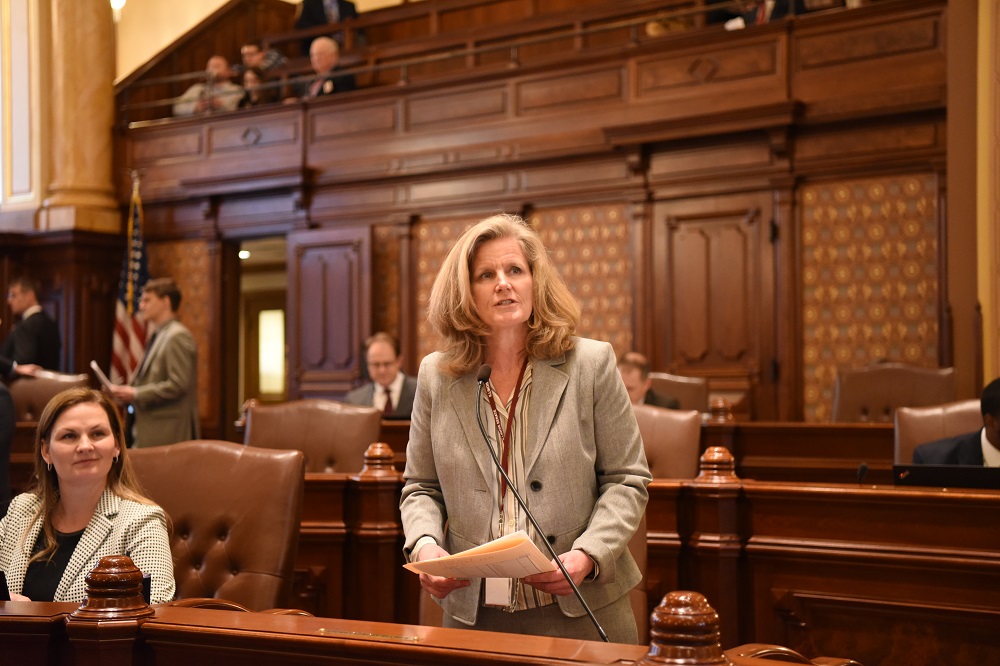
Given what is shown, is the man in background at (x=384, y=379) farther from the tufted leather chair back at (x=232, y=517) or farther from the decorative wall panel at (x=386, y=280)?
the tufted leather chair back at (x=232, y=517)

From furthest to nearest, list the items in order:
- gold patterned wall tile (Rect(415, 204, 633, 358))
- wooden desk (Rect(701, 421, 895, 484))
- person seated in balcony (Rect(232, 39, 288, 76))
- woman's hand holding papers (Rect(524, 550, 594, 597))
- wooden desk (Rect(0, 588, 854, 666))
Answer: person seated in balcony (Rect(232, 39, 288, 76)) → gold patterned wall tile (Rect(415, 204, 633, 358)) → wooden desk (Rect(701, 421, 895, 484)) → woman's hand holding papers (Rect(524, 550, 594, 597)) → wooden desk (Rect(0, 588, 854, 666))

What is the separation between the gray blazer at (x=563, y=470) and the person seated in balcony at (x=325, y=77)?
24.5ft

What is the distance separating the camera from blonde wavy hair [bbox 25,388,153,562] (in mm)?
2627

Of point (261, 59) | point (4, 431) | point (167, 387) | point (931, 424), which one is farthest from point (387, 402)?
point (261, 59)

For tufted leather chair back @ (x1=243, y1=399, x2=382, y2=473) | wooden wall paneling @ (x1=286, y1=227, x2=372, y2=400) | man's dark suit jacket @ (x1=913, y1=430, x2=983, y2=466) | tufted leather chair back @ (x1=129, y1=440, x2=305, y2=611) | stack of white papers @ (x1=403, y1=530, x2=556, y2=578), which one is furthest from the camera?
wooden wall paneling @ (x1=286, y1=227, x2=372, y2=400)

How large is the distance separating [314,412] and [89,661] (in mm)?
2725

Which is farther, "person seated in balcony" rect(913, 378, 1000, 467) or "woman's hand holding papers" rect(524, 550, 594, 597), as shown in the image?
"person seated in balcony" rect(913, 378, 1000, 467)

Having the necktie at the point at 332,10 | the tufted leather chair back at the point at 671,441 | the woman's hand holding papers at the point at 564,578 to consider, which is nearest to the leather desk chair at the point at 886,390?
the tufted leather chair back at the point at 671,441

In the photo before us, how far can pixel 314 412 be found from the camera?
442 cm

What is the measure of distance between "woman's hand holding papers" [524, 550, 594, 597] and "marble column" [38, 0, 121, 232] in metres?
8.81

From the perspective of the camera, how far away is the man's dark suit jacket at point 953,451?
336cm

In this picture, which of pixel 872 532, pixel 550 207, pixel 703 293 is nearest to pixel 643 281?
pixel 703 293

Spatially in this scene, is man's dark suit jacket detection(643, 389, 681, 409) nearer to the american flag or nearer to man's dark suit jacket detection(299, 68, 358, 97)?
man's dark suit jacket detection(299, 68, 358, 97)

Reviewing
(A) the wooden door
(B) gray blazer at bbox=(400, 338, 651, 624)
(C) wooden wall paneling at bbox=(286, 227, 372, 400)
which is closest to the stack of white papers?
(B) gray blazer at bbox=(400, 338, 651, 624)
